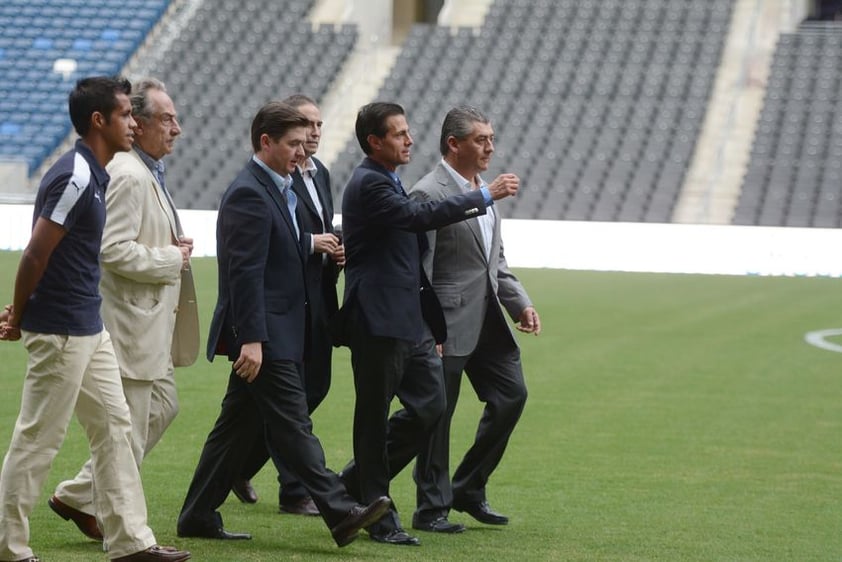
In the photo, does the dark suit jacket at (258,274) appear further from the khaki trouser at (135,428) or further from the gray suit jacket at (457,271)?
the gray suit jacket at (457,271)

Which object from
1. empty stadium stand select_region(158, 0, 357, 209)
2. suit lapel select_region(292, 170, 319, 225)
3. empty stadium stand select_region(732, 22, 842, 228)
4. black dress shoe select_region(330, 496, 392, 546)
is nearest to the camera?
black dress shoe select_region(330, 496, 392, 546)

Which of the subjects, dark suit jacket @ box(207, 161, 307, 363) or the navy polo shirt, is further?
dark suit jacket @ box(207, 161, 307, 363)

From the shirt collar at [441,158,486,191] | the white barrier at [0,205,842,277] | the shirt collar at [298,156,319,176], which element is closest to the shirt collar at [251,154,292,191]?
the shirt collar at [298,156,319,176]

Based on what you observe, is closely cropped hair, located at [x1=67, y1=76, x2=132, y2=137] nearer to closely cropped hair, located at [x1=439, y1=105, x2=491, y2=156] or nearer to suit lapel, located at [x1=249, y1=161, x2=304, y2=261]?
suit lapel, located at [x1=249, y1=161, x2=304, y2=261]

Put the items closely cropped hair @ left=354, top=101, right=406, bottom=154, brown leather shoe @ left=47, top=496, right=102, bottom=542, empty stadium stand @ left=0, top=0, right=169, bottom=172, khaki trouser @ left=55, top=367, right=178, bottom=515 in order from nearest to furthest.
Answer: khaki trouser @ left=55, top=367, right=178, bottom=515 < brown leather shoe @ left=47, top=496, right=102, bottom=542 < closely cropped hair @ left=354, top=101, right=406, bottom=154 < empty stadium stand @ left=0, top=0, right=169, bottom=172

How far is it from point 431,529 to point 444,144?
166 centimetres

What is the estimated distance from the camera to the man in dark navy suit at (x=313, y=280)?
6410 mm

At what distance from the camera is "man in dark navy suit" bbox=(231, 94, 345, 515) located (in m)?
6.41

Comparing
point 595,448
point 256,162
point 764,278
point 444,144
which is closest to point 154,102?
point 256,162

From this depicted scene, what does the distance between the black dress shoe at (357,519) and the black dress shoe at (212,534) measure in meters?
0.60

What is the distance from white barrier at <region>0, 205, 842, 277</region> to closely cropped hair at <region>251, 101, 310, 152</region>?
57.4 ft

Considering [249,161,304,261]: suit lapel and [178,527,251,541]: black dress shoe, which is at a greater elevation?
[249,161,304,261]: suit lapel

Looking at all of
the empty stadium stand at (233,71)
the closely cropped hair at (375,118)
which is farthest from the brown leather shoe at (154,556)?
the empty stadium stand at (233,71)

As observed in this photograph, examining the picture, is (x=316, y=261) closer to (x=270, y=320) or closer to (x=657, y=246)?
(x=270, y=320)
